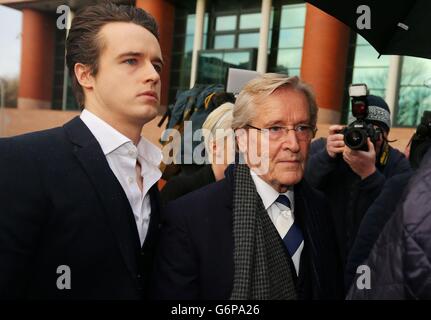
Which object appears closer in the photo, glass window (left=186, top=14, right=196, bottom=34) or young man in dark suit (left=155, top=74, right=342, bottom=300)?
young man in dark suit (left=155, top=74, right=342, bottom=300)

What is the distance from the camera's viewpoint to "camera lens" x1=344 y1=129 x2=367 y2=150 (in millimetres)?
2357

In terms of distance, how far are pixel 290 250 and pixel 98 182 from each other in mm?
771

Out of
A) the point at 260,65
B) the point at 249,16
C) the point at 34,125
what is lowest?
the point at 34,125

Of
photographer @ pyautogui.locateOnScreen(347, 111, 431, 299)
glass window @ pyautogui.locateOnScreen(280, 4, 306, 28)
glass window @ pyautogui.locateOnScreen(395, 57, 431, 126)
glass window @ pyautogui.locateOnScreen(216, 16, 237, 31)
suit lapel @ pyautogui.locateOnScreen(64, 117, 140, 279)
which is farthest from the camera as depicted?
glass window @ pyautogui.locateOnScreen(216, 16, 237, 31)

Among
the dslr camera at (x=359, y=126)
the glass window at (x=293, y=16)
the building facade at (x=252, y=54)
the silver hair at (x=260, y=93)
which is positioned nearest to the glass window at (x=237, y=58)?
the building facade at (x=252, y=54)

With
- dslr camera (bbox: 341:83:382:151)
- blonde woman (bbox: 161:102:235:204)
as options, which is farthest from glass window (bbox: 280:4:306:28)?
dslr camera (bbox: 341:83:382:151)

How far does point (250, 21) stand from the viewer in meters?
18.5

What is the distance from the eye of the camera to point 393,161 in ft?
9.46

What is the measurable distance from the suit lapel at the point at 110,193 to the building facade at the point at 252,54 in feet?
41.2

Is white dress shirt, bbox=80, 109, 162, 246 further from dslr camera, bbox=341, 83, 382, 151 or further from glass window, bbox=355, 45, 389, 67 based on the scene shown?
glass window, bbox=355, 45, 389, 67

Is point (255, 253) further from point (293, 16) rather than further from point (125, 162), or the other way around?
point (293, 16)
